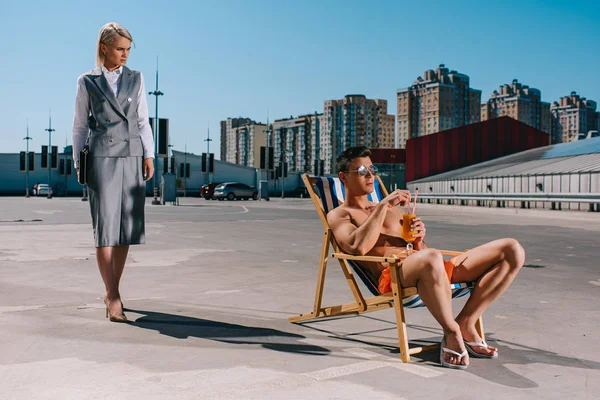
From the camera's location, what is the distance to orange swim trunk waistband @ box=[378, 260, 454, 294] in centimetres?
393

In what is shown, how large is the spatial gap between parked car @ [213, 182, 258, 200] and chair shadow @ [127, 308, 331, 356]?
44.3 m

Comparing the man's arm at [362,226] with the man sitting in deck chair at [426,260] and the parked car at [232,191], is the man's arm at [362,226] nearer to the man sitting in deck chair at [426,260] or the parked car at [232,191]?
the man sitting in deck chair at [426,260]

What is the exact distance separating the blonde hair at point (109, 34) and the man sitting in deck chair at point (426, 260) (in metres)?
1.97

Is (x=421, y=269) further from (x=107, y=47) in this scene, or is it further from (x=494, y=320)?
(x=107, y=47)

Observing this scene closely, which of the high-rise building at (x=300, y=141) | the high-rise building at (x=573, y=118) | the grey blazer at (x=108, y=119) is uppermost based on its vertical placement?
the high-rise building at (x=573, y=118)

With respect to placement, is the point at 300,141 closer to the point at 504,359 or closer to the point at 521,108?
the point at 521,108

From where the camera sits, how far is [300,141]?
446 feet

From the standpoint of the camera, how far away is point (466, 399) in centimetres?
294

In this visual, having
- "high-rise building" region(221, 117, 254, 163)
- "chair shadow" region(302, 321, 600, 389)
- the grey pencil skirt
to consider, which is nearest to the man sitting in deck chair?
"chair shadow" region(302, 321, 600, 389)

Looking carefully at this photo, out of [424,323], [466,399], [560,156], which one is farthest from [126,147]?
[560,156]

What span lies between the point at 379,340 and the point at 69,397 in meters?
2.03

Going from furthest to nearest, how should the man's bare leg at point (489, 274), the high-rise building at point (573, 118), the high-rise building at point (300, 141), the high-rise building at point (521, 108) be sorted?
the high-rise building at point (573, 118) < the high-rise building at point (521, 108) < the high-rise building at point (300, 141) < the man's bare leg at point (489, 274)

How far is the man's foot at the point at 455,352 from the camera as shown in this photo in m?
3.50

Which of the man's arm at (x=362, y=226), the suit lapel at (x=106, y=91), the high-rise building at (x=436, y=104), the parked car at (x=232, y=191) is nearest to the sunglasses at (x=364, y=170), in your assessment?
the man's arm at (x=362, y=226)
